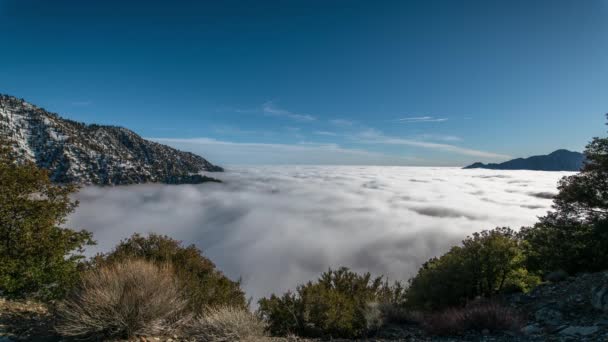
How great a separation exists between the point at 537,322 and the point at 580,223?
11602mm

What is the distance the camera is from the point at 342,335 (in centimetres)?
934

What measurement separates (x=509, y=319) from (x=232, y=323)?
810 centimetres

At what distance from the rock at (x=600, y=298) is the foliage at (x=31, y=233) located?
19739 millimetres

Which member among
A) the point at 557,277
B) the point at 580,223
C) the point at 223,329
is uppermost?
the point at 580,223

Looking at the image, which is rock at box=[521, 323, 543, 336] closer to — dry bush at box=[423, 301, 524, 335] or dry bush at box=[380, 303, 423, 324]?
dry bush at box=[423, 301, 524, 335]

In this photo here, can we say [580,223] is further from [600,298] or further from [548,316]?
[548,316]

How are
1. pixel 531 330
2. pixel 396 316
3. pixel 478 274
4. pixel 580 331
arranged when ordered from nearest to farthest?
pixel 580 331
pixel 531 330
pixel 396 316
pixel 478 274

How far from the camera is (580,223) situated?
17.5 m

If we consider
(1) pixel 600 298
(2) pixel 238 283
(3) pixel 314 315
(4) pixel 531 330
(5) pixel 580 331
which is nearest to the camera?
(5) pixel 580 331

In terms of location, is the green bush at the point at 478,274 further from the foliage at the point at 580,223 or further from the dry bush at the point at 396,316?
the dry bush at the point at 396,316

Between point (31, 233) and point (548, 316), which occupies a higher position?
point (31, 233)

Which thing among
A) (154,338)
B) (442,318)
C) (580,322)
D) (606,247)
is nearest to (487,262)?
(606,247)

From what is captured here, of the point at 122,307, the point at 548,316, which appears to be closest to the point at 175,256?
the point at 122,307

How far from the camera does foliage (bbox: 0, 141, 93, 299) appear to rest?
13.0 metres
